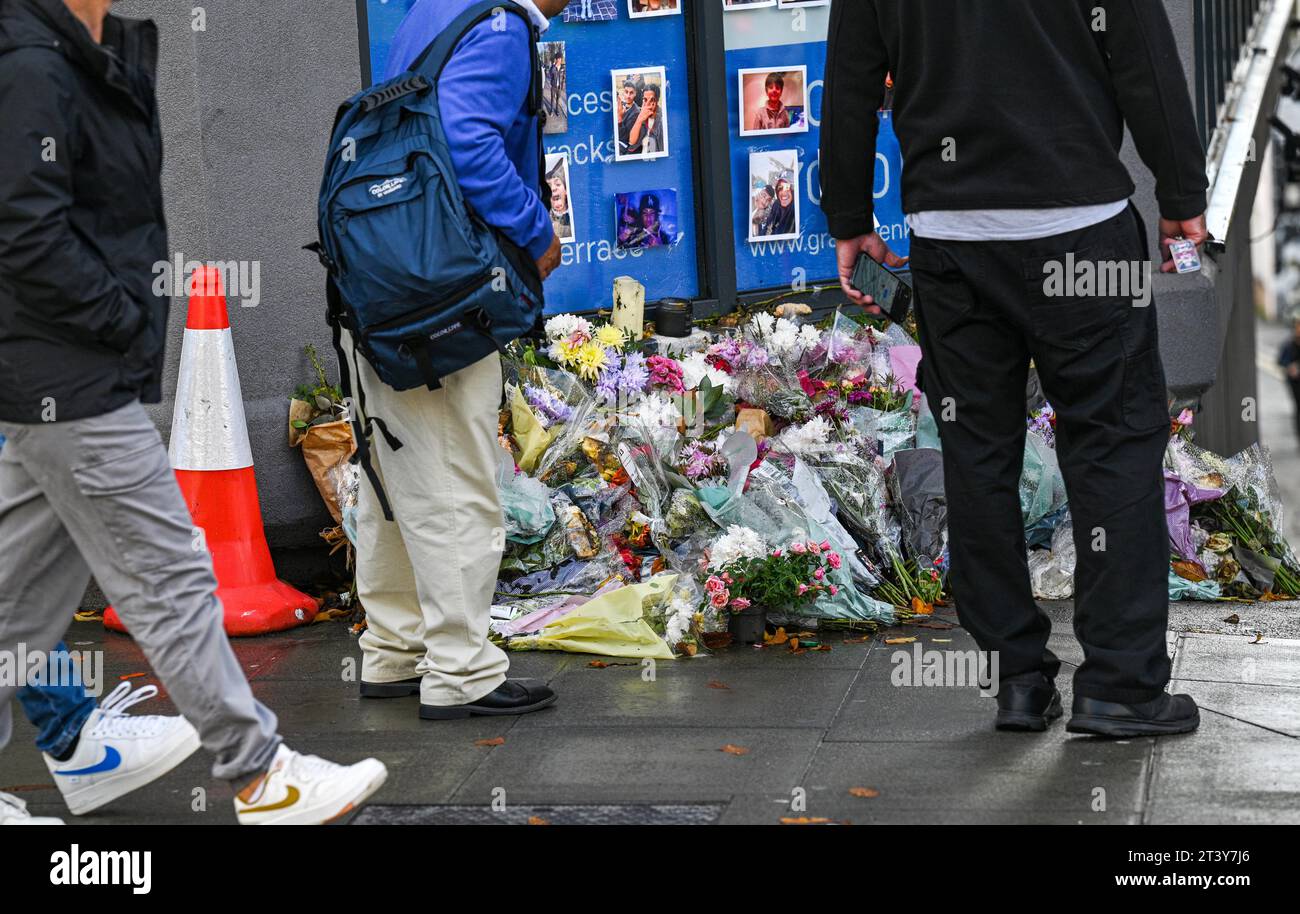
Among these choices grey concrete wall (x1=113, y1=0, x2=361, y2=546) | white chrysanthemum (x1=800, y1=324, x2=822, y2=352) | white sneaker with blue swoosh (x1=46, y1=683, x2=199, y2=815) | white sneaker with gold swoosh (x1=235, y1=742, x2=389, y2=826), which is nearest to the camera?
white sneaker with gold swoosh (x1=235, y1=742, x2=389, y2=826)

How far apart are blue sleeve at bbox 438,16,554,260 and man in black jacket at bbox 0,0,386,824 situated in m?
0.87

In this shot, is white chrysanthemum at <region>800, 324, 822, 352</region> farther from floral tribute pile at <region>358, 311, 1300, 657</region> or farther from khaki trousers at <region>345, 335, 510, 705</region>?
khaki trousers at <region>345, 335, 510, 705</region>

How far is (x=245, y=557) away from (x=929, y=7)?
3.22 metres

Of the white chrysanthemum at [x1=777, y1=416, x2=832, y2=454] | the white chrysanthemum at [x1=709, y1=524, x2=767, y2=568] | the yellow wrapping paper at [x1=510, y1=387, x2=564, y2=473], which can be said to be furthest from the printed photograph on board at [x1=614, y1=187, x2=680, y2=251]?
the white chrysanthemum at [x1=709, y1=524, x2=767, y2=568]

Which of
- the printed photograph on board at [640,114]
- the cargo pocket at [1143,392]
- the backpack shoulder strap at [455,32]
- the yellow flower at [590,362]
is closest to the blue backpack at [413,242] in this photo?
the backpack shoulder strap at [455,32]

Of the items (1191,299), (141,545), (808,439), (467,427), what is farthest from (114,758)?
(1191,299)

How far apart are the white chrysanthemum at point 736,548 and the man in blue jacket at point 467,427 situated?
0.92 meters

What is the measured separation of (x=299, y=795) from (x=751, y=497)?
261cm

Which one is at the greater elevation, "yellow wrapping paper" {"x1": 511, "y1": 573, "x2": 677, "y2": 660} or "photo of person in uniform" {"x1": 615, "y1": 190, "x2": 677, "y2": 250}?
"photo of person in uniform" {"x1": 615, "y1": 190, "x2": 677, "y2": 250}

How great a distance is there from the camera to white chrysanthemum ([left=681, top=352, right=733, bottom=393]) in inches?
252

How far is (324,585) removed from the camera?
6387 millimetres

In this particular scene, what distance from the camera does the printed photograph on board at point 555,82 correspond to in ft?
22.9

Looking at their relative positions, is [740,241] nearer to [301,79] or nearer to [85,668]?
[301,79]
